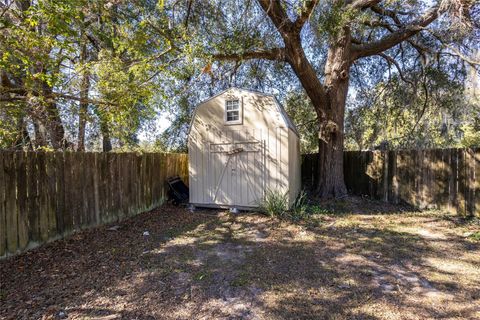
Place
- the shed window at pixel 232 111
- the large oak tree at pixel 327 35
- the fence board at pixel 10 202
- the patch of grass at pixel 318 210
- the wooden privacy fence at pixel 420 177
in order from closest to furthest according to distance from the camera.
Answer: the fence board at pixel 10 202, the large oak tree at pixel 327 35, the wooden privacy fence at pixel 420 177, the patch of grass at pixel 318 210, the shed window at pixel 232 111

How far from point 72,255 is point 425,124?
1232 centimetres

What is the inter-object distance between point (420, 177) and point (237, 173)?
473 cm

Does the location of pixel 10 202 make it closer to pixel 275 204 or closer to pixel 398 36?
pixel 275 204

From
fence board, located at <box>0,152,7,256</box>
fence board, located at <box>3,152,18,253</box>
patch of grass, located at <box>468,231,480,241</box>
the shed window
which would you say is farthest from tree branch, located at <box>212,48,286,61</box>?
patch of grass, located at <box>468,231,480,241</box>

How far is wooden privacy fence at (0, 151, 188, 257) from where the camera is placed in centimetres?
369

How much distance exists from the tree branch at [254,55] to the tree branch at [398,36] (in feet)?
7.54

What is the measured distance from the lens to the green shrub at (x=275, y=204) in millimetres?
6109

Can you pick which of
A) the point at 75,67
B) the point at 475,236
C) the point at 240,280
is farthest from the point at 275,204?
the point at 75,67

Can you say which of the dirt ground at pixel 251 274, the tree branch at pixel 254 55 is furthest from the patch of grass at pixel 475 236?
the tree branch at pixel 254 55

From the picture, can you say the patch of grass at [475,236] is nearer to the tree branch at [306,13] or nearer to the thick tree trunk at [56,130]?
the tree branch at [306,13]

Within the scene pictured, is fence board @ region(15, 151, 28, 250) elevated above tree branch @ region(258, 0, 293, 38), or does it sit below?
below

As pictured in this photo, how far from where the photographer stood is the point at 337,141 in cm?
776

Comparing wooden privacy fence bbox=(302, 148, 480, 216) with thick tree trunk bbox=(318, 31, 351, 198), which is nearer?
wooden privacy fence bbox=(302, 148, 480, 216)

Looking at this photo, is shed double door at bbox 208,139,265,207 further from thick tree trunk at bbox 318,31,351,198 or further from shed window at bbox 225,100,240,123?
thick tree trunk at bbox 318,31,351,198
